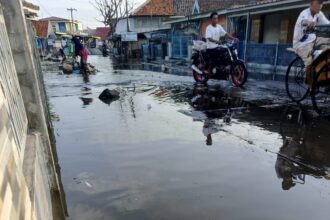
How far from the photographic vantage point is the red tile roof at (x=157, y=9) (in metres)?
39.5

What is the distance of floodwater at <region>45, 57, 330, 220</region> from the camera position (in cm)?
279

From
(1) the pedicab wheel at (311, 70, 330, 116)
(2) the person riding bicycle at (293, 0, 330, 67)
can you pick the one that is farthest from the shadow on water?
(2) the person riding bicycle at (293, 0, 330, 67)

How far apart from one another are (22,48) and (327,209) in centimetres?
329

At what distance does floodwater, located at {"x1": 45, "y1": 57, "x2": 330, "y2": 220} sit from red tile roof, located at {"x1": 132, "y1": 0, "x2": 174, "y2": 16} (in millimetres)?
35029

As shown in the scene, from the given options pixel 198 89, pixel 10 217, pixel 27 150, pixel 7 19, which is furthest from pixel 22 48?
pixel 198 89

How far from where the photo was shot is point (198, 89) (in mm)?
9008

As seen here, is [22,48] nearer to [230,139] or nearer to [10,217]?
[10,217]

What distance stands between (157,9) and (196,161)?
38593 millimetres

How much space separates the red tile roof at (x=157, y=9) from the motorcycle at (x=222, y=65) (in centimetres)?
3145

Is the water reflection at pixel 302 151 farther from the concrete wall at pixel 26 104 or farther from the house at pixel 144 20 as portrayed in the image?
the house at pixel 144 20

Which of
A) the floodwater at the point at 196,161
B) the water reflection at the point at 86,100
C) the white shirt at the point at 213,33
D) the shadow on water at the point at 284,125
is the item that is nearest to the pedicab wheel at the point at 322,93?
the shadow on water at the point at 284,125

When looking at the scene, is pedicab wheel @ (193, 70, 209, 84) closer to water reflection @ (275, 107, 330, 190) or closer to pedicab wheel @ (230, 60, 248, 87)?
pedicab wheel @ (230, 60, 248, 87)

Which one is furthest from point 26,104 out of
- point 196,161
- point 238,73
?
point 238,73

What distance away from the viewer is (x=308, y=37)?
5.97 metres
